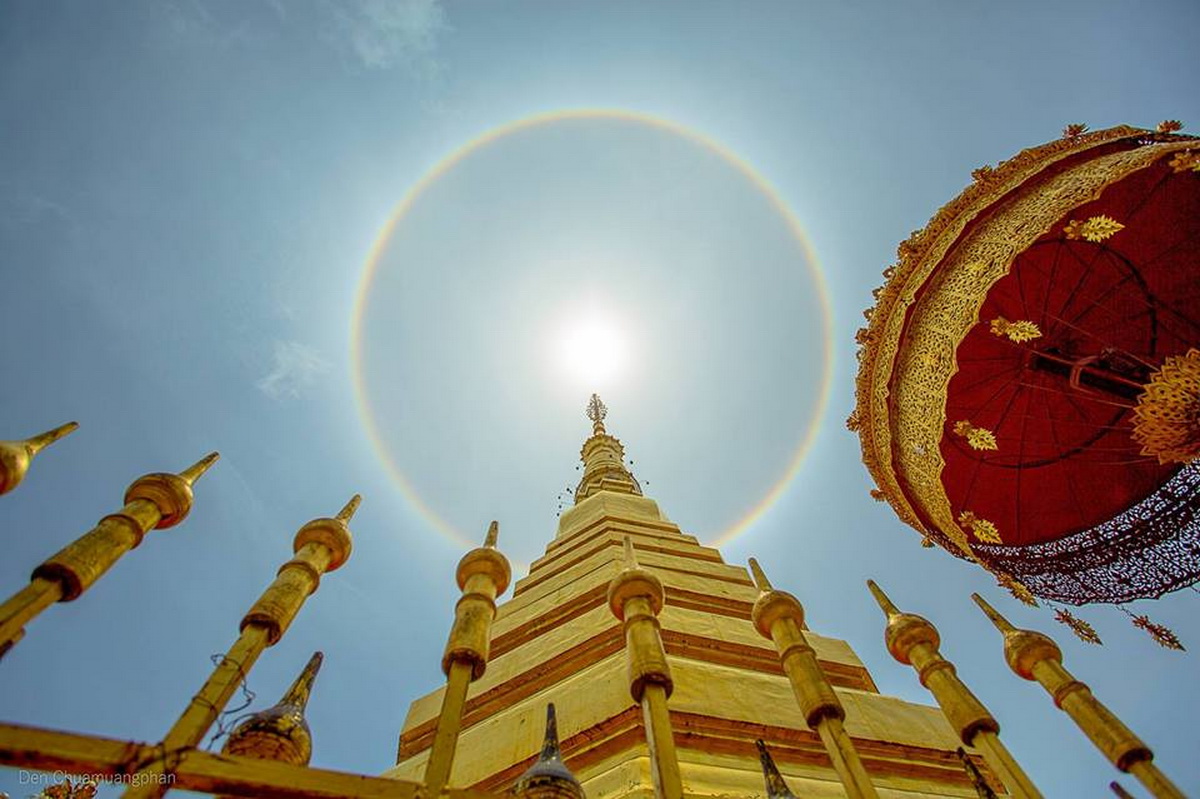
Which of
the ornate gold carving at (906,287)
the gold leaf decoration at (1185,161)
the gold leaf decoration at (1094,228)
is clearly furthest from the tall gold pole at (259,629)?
the gold leaf decoration at (1185,161)

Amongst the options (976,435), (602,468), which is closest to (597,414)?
(602,468)

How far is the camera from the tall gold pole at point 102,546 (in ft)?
9.08

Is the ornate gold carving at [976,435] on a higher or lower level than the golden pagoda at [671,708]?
higher

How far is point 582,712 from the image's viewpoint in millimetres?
7129

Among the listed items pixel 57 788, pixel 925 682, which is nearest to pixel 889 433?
pixel 925 682

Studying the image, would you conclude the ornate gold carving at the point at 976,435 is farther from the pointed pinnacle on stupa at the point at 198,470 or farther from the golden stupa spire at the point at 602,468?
the golden stupa spire at the point at 602,468

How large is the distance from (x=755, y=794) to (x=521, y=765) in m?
2.35

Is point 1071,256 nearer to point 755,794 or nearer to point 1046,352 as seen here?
point 1046,352

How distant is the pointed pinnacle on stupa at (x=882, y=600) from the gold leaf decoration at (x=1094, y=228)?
5878mm

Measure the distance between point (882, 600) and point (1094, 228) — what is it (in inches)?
243

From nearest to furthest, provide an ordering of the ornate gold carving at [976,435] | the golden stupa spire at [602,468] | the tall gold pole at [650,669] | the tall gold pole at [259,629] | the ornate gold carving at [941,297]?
the tall gold pole at [259,629], the tall gold pole at [650,669], the ornate gold carving at [941,297], the ornate gold carving at [976,435], the golden stupa spire at [602,468]

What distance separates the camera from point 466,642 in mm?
3402

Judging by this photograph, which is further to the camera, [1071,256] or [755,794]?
[1071,256]

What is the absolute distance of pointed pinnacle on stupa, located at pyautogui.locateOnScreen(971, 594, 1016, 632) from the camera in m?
4.00
